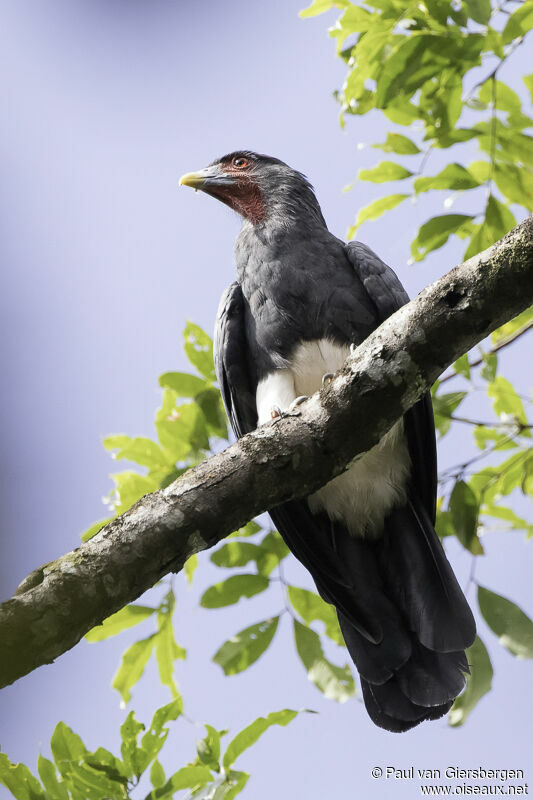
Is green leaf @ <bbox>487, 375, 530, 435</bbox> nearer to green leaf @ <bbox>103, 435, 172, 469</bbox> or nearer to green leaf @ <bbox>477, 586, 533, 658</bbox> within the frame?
green leaf @ <bbox>477, 586, 533, 658</bbox>

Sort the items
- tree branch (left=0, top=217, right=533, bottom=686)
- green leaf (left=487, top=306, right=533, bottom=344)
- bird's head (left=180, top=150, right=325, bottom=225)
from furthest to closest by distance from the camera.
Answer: bird's head (left=180, top=150, right=325, bottom=225) < green leaf (left=487, top=306, right=533, bottom=344) < tree branch (left=0, top=217, right=533, bottom=686)

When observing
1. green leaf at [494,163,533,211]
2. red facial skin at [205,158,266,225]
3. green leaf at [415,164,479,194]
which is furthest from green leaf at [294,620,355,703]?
red facial skin at [205,158,266,225]

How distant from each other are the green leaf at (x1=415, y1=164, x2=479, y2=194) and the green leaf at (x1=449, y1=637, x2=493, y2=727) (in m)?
2.29

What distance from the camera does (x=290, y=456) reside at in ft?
10.5

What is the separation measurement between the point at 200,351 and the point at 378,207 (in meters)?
1.27

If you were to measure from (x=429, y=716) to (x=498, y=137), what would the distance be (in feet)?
9.64

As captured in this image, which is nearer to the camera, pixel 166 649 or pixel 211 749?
pixel 211 749

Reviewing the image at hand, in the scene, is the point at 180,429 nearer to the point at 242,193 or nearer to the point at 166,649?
the point at 166,649

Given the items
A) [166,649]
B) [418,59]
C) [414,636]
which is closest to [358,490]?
[414,636]

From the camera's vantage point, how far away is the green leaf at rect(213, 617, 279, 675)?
14.0 ft

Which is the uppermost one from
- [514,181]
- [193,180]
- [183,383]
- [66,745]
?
[193,180]

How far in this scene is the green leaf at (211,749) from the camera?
3322mm

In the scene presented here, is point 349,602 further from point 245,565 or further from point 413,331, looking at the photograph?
point 413,331

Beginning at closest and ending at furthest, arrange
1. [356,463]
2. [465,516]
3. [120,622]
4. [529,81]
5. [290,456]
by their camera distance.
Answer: [290,456] < [120,622] < [465,516] < [529,81] < [356,463]
